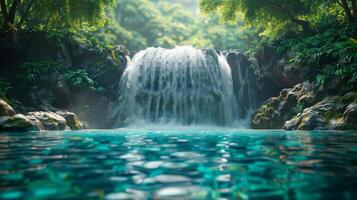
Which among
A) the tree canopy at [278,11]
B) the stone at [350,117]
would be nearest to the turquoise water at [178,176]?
the stone at [350,117]

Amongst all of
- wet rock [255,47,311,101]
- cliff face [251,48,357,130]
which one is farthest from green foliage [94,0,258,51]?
cliff face [251,48,357,130]

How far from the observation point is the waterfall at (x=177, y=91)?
18547 mm

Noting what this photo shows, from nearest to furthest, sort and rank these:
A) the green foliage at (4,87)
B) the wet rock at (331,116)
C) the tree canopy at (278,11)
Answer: the wet rock at (331,116) < the green foliage at (4,87) < the tree canopy at (278,11)

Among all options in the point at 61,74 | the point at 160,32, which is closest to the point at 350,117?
the point at 61,74

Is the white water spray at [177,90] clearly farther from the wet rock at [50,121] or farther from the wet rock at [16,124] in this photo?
the wet rock at [16,124]

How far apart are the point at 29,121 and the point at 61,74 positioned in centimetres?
731

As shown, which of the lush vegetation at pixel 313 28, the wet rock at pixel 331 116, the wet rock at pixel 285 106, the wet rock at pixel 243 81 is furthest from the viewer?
the wet rock at pixel 243 81

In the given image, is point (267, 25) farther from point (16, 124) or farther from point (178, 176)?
point (178, 176)

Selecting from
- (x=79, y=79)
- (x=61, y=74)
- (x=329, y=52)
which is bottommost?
(x=79, y=79)

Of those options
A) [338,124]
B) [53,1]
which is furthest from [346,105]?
[53,1]

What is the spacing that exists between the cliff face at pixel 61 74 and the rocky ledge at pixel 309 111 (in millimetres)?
9097

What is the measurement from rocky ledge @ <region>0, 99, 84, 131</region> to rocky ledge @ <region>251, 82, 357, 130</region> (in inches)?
350

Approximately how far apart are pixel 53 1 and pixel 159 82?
7449 millimetres

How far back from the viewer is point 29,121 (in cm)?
1008
